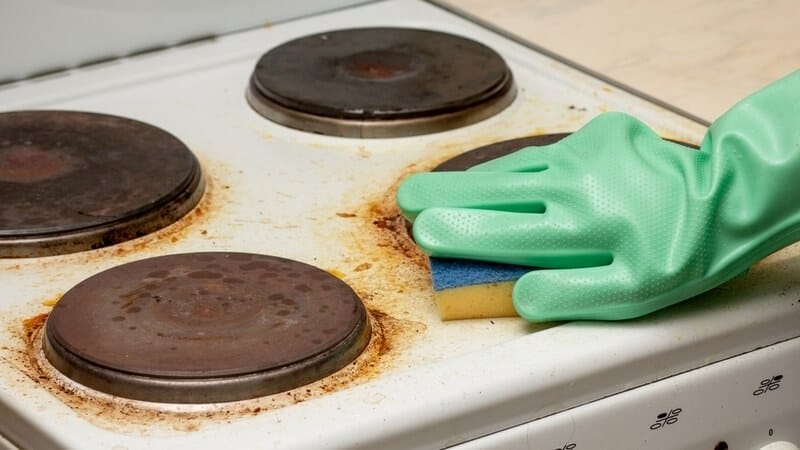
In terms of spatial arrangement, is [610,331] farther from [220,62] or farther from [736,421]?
[220,62]

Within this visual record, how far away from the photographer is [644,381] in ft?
3.50

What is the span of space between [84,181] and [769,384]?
0.65m

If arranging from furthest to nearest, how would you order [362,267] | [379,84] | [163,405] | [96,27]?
[96,27] < [379,84] < [362,267] < [163,405]

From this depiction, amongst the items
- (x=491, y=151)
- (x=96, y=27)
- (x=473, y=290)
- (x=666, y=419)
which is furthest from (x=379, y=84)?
(x=666, y=419)

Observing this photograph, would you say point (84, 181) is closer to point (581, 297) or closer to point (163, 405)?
point (163, 405)

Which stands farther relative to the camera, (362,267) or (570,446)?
(362,267)

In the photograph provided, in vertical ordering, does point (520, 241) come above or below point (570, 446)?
above

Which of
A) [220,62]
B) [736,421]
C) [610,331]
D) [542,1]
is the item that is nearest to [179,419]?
[610,331]

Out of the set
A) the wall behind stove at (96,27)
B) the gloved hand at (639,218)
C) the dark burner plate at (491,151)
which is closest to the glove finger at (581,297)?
the gloved hand at (639,218)

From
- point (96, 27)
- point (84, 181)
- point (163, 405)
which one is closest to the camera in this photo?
point (163, 405)

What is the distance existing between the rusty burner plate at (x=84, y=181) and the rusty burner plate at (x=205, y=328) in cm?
10

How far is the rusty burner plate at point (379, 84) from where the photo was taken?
4.73 feet

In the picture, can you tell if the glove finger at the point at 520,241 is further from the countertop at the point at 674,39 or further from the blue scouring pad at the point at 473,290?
the countertop at the point at 674,39

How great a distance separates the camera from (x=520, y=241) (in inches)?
43.4
